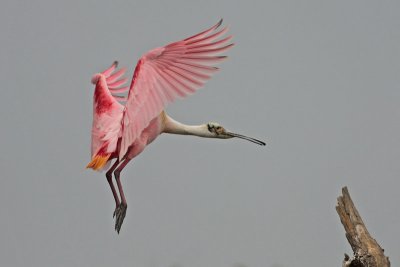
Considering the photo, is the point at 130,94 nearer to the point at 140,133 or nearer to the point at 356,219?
the point at 140,133

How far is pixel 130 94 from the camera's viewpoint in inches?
338

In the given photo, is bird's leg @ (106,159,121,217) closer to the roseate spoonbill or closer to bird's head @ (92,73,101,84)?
the roseate spoonbill

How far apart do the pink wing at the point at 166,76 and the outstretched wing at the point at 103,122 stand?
8.9 inches

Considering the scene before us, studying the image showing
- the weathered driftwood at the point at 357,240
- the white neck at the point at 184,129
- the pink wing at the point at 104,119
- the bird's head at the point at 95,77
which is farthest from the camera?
the bird's head at the point at 95,77

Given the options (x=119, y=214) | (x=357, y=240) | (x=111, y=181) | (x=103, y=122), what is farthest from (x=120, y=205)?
(x=357, y=240)

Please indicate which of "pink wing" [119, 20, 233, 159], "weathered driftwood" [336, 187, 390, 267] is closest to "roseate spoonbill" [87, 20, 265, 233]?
"pink wing" [119, 20, 233, 159]

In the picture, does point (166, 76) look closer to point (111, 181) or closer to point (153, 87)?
point (153, 87)

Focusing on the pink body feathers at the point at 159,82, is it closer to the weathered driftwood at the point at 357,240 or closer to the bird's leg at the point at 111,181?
the bird's leg at the point at 111,181

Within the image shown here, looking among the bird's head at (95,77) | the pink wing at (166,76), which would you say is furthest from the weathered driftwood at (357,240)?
the bird's head at (95,77)

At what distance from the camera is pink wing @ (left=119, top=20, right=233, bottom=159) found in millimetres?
8477

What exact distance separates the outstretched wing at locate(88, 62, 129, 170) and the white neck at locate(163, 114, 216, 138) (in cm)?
46

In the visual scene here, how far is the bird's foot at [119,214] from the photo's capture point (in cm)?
848

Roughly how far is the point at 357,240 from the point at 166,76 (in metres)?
2.21

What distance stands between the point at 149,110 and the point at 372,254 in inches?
90.5
